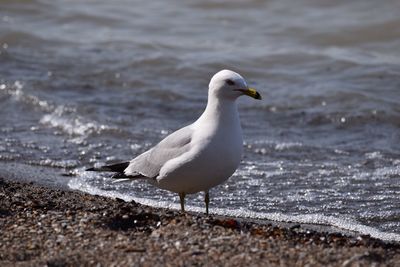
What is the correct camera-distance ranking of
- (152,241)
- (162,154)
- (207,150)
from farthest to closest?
(162,154), (207,150), (152,241)

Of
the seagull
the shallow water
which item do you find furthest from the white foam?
the seagull

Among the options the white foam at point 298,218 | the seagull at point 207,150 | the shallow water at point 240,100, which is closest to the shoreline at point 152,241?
the seagull at point 207,150

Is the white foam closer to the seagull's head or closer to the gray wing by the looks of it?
the gray wing

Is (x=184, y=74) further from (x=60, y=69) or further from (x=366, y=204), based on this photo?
(x=366, y=204)

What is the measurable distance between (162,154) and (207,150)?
57 cm

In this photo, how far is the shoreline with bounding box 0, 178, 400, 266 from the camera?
197 inches

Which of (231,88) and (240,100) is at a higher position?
(231,88)

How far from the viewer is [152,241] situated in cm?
536

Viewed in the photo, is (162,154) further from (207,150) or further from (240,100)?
(240,100)

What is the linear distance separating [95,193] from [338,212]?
2195 millimetres

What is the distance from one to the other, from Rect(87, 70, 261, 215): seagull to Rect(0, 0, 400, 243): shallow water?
3.33 feet

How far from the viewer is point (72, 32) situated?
16.0 m

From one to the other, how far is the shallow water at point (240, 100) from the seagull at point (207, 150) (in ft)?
3.33

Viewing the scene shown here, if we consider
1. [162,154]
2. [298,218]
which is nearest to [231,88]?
[162,154]
